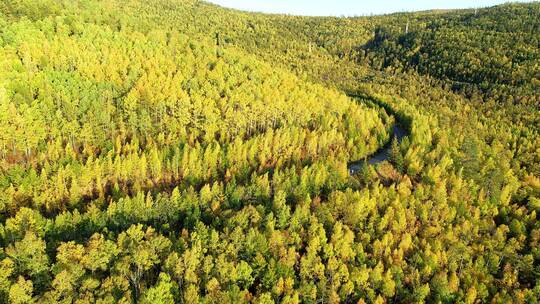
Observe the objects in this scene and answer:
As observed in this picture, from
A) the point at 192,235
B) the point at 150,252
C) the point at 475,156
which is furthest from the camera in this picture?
the point at 475,156

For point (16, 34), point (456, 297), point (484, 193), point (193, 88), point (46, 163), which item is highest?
point (16, 34)

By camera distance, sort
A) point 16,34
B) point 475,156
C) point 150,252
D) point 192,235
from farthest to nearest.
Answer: point 16,34, point 475,156, point 192,235, point 150,252

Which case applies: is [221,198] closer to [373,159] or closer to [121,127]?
[121,127]

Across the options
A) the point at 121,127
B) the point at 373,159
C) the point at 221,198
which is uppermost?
the point at 121,127

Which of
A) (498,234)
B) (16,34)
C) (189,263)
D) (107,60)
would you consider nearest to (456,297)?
(498,234)

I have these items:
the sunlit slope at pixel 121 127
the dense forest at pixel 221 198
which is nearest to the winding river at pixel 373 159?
the sunlit slope at pixel 121 127

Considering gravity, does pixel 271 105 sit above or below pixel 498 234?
above

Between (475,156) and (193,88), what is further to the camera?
(193,88)

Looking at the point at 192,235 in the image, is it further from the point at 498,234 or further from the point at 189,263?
the point at 498,234

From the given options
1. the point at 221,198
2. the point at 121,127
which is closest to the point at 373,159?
the point at 221,198
